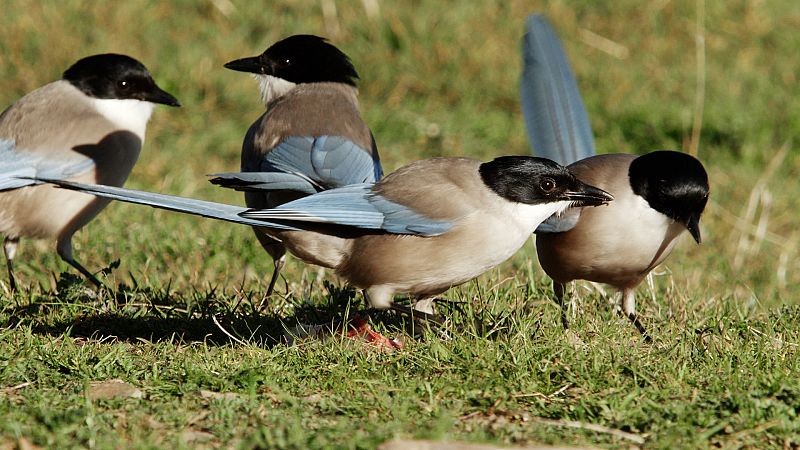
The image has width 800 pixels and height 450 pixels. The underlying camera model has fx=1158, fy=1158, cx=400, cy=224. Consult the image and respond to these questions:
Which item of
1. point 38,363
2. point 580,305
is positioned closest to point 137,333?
point 38,363

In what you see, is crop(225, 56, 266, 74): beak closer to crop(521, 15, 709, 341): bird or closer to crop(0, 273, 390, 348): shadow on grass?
crop(0, 273, 390, 348): shadow on grass

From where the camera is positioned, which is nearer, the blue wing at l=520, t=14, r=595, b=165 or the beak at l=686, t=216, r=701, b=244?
the beak at l=686, t=216, r=701, b=244

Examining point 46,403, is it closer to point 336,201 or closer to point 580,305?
point 336,201

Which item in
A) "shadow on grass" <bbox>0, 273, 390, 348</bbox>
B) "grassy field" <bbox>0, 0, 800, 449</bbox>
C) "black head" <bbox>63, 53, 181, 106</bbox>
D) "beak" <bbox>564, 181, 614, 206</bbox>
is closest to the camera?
"grassy field" <bbox>0, 0, 800, 449</bbox>

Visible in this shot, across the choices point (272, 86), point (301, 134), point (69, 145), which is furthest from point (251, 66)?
point (69, 145)

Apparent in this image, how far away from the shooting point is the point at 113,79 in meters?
6.53

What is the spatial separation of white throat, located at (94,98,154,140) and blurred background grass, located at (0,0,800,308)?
2.70 feet

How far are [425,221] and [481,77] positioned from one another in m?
5.36

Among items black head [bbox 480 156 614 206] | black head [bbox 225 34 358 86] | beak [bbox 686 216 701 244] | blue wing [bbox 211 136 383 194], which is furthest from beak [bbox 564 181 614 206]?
black head [bbox 225 34 358 86]

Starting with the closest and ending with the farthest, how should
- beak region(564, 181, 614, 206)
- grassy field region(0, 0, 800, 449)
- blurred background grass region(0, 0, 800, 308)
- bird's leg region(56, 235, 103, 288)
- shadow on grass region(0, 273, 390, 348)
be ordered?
grassy field region(0, 0, 800, 449)
beak region(564, 181, 614, 206)
shadow on grass region(0, 273, 390, 348)
bird's leg region(56, 235, 103, 288)
blurred background grass region(0, 0, 800, 308)

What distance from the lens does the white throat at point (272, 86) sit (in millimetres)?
6371

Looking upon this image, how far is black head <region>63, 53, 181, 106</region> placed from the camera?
6.50 metres

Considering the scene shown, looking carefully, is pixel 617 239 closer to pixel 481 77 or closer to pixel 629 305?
pixel 629 305

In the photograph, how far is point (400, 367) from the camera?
4340 mm
